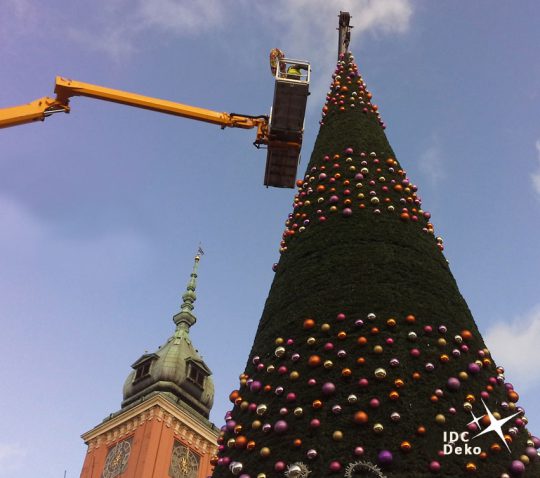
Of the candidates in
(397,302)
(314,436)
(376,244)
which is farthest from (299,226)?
(314,436)

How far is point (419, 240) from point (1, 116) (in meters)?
9.46

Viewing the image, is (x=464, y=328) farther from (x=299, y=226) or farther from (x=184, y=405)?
(x=184, y=405)

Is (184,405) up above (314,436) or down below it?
above

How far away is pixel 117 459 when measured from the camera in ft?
152

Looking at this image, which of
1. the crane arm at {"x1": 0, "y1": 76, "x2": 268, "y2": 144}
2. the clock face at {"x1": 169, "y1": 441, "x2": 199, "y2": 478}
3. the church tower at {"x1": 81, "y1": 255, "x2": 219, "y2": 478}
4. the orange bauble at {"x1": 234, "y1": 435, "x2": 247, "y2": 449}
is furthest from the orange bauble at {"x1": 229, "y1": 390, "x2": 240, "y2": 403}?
the clock face at {"x1": 169, "y1": 441, "x2": 199, "y2": 478}

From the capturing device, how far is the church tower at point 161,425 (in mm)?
44750

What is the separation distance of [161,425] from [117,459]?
389 centimetres

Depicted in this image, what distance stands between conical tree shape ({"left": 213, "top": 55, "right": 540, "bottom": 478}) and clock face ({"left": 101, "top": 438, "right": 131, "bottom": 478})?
42.5 m

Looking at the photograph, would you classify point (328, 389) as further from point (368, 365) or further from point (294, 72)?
point (294, 72)

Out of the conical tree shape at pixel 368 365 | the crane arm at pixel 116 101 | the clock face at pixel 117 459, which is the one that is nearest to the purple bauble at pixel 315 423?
the conical tree shape at pixel 368 365

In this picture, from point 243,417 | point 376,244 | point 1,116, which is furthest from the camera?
point 1,116

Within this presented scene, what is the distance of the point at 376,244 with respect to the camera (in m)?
6.14

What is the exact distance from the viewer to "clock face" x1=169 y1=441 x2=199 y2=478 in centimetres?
4506

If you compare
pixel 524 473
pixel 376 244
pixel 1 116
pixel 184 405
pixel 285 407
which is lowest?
pixel 524 473
